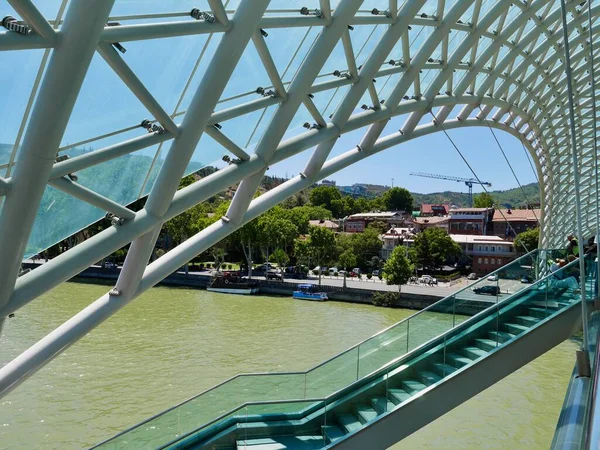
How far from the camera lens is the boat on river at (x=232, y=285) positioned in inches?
2124

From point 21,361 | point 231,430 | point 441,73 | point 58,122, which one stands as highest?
point 441,73

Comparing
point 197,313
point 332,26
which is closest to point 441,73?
point 332,26

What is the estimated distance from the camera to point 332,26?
9.66 meters

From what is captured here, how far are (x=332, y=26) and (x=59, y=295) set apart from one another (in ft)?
141

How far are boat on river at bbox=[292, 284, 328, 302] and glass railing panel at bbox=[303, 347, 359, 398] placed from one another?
39.6 metres

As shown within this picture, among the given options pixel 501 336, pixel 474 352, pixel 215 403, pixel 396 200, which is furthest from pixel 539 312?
pixel 396 200

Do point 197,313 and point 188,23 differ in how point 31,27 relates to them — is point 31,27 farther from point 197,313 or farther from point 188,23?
point 197,313

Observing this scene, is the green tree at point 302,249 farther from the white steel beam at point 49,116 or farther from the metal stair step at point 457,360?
the white steel beam at point 49,116

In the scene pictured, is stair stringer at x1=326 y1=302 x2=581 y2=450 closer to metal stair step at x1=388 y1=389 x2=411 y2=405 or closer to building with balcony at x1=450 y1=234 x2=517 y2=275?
metal stair step at x1=388 y1=389 x2=411 y2=405

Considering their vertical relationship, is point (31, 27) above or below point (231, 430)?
above

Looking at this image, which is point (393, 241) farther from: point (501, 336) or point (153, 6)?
point (153, 6)

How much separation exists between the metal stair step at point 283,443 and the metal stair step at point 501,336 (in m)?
4.20

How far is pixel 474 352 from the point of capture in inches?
413

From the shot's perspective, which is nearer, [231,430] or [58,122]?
[58,122]
